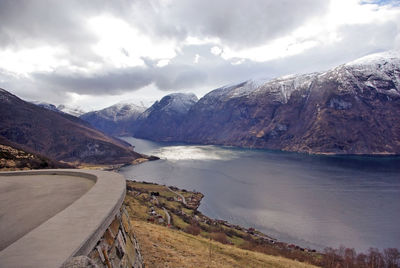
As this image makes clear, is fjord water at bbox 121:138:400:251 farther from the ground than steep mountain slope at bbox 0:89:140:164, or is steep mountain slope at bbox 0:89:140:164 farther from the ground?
steep mountain slope at bbox 0:89:140:164

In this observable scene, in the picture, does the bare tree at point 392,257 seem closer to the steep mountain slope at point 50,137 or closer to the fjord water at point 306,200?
the fjord water at point 306,200

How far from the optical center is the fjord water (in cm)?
5378

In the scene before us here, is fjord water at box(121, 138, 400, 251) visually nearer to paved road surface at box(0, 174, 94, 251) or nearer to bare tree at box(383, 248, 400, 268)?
bare tree at box(383, 248, 400, 268)

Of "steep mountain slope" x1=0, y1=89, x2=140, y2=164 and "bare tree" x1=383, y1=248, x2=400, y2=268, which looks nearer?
"bare tree" x1=383, y1=248, x2=400, y2=268

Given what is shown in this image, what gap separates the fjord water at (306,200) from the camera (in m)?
53.8

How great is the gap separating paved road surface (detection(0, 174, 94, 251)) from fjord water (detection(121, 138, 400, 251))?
4969cm

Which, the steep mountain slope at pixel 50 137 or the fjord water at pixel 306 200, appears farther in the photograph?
the steep mountain slope at pixel 50 137

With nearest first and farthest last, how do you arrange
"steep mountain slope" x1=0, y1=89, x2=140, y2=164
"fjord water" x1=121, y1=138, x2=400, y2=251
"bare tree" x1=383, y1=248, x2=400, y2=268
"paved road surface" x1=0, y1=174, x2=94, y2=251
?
"paved road surface" x1=0, y1=174, x2=94, y2=251 < "bare tree" x1=383, y1=248, x2=400, y2=268 < "fjord water" x1=121, y1=138, x2=400, y2=251 < "steep mountain slope" x1=0, y1=89, x2=140, y2=164

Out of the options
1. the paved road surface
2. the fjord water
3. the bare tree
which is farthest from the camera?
the fjord water

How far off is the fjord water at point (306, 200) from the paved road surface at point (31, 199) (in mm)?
49687

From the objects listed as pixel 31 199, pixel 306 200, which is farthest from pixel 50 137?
pixel 31 199

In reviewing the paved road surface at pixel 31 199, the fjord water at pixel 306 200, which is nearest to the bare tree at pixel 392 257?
the fjord water at pixel 306 200

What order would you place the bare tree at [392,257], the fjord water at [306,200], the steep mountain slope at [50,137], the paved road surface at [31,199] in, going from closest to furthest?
the paved road surface at [31,199] → the bare tree at [392,257] → the fjord water at [306,200] → the steep mountain slope at [50,137]

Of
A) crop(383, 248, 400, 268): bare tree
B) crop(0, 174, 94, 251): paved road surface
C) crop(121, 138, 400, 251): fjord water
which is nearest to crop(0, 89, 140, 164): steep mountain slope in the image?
crop(121, 138, 400, 251): fjord water
